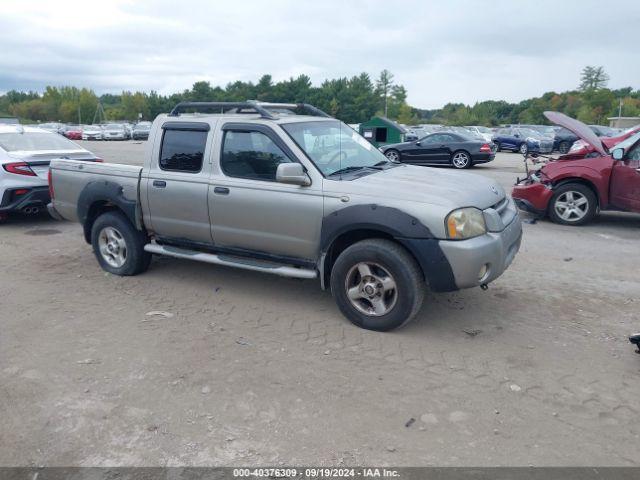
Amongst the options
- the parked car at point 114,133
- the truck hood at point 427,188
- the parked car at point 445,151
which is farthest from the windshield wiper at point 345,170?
the parked car at point 114,133

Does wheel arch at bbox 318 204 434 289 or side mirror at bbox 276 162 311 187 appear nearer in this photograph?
wheel arch at bbox 318 204 434 289

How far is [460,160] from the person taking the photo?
63.0 feet

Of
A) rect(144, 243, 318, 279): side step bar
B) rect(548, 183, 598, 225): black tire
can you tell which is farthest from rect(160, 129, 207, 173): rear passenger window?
rect(548, 183, 598, 225): black tire

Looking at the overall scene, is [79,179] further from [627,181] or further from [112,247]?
[627,181]

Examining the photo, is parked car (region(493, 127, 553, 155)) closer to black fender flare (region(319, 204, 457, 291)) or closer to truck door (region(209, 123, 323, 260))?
truck door (region(209, 123, 323, 260))

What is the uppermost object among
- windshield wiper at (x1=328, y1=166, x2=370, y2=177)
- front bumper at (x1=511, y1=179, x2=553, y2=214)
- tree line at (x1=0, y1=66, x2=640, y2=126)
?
tree line at (x1=0, y1=66, x2=640, y2=126)

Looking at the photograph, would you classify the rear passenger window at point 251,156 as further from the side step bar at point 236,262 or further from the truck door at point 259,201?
the side step bar at point 236,262

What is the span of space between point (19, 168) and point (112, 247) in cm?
348

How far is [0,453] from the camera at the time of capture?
311 centimetres

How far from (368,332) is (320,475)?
6.05ft

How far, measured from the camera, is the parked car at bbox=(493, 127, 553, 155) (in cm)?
2553

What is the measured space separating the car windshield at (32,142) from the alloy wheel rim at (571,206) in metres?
8.33

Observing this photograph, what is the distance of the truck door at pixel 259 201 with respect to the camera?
4793 millimetres

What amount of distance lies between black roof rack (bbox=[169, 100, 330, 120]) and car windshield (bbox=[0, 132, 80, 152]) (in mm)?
4537
